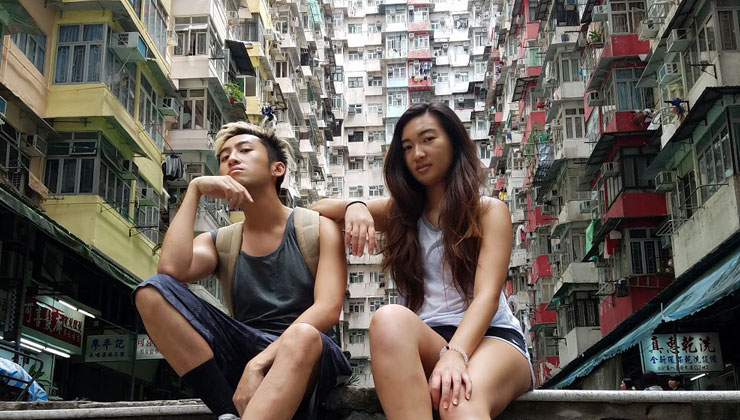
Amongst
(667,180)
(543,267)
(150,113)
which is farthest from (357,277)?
(667,180)

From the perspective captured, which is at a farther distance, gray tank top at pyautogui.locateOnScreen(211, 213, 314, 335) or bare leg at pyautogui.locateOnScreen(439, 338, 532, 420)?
gray tank top at pyautogui.locateOnScreen(211, 213, 314, 335)

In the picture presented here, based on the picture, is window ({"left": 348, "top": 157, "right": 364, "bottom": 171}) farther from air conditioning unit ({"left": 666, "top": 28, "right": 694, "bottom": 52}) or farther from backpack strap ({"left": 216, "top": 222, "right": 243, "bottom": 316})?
backpack strap ({"left": 216, "top": 222, "right": 243, "bottom": 316})

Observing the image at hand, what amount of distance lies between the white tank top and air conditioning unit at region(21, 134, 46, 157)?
1254 centimetres

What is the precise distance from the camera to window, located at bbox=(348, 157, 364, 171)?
2410 inches

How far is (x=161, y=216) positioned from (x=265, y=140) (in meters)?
17.9

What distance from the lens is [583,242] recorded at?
29.1m

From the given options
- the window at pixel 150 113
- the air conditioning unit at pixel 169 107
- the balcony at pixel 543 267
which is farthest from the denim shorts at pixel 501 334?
the balcony at pixel 543 267

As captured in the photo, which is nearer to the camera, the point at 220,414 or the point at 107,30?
the point at 220,414

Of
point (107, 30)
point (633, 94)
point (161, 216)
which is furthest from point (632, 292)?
point (107, 30)

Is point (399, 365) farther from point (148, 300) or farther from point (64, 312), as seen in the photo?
point (64, 312)

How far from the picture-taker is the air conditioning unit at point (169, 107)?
2040cm

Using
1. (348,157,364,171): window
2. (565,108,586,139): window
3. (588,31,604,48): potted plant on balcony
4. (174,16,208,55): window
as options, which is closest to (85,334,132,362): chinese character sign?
(174,16,208,55): window

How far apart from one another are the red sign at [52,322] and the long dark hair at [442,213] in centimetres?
1076

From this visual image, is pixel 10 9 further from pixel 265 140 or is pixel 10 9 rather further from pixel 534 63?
pixel 534 63
